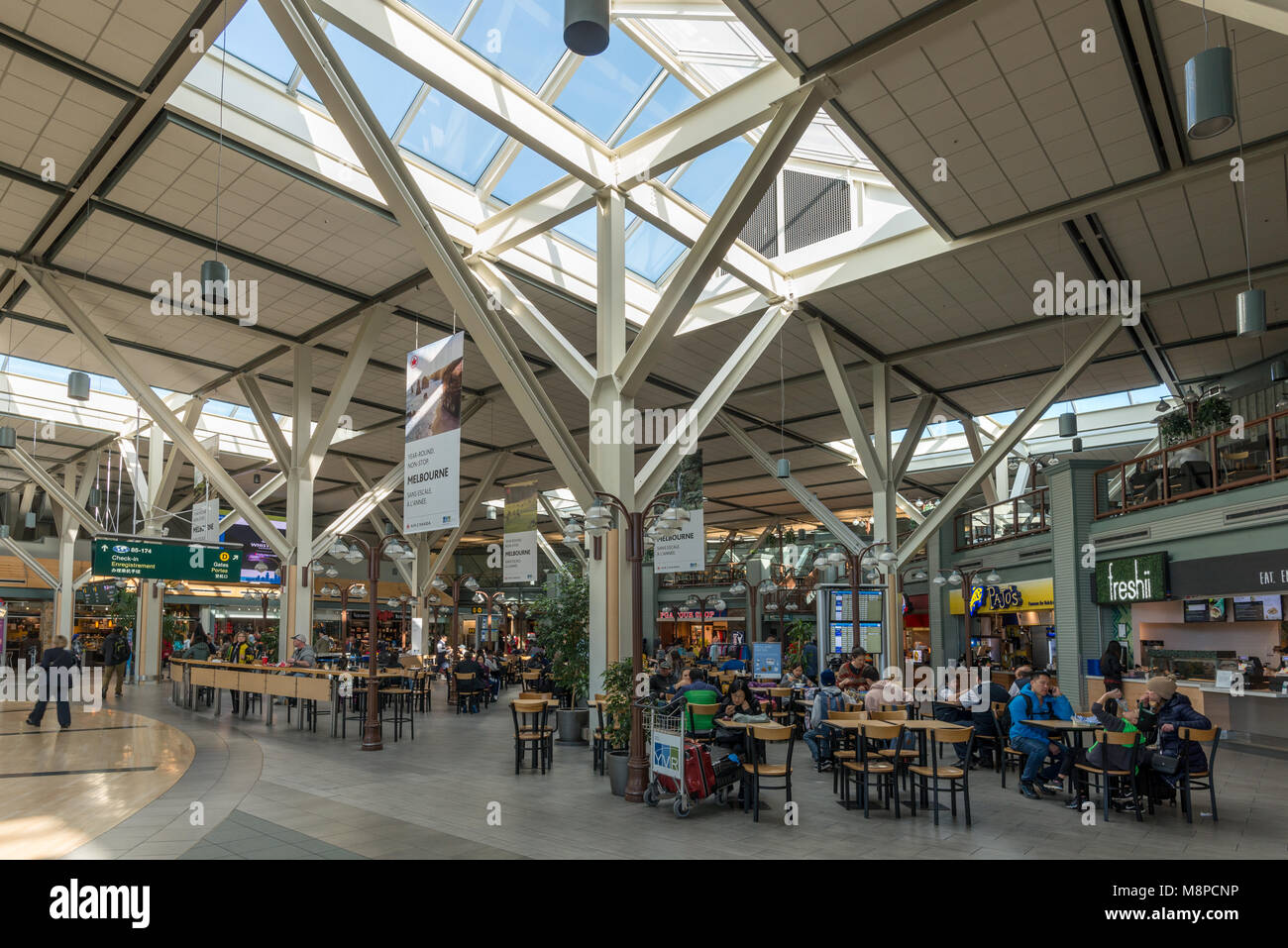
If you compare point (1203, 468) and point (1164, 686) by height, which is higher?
point (1203, 468)

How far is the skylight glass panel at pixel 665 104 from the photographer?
9.88 m

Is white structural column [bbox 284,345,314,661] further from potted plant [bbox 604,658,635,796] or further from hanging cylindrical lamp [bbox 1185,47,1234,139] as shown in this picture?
hanging cylindrical lamp [bbox 1185,47,1234,139]

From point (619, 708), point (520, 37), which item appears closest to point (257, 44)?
point (520, 37)

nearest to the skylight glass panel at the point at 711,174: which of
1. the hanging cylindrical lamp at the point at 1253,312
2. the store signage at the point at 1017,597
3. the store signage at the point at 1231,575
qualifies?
the hanging cylindrical lamp at the point at 1253,312

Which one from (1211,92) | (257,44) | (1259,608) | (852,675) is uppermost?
(257,44)

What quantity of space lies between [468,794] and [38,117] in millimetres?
8019

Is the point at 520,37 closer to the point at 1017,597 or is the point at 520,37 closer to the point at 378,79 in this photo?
the point at 378,79

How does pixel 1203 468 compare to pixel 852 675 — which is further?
pixel 1203 468

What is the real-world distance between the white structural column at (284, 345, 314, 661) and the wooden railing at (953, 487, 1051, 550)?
49.7 ft

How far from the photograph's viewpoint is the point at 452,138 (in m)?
10.7

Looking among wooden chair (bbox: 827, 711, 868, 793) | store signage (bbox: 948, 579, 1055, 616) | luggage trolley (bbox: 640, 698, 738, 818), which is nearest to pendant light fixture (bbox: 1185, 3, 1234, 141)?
wooden chair (bbox: 827, 711, 868, 793)

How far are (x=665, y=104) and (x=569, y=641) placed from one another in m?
7.05
